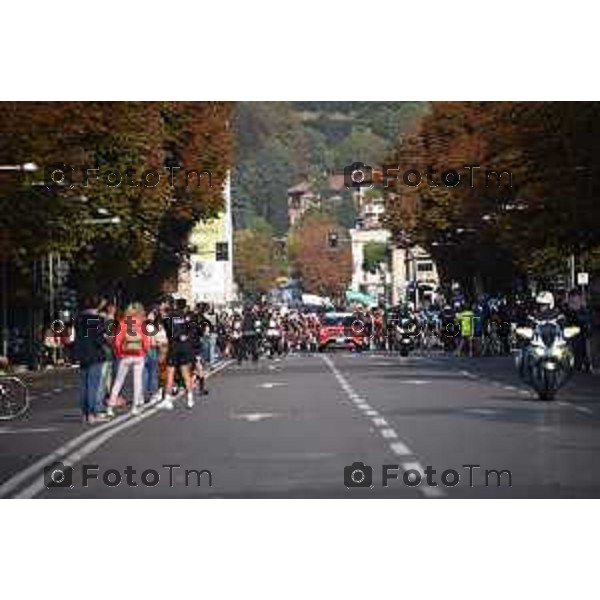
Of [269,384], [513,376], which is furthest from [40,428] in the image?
[513,376]

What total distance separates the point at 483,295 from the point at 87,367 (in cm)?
3256

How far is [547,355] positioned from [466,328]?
30.5 metres

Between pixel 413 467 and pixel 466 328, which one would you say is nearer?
pixel 413 467

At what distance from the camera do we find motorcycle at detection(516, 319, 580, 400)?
33.0m

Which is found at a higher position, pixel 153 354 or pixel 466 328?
pixel 466 328

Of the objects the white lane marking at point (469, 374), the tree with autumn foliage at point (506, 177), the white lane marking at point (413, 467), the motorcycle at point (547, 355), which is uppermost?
the tree with autumn foliage at point (506, 177)

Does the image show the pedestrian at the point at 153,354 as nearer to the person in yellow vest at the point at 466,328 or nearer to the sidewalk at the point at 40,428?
the sidewalk at the point at 40,428

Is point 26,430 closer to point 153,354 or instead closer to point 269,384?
point 153,354

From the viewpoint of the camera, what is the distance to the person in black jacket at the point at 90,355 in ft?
98.7

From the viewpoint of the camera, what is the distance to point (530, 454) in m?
21.3

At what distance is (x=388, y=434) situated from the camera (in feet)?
80.1

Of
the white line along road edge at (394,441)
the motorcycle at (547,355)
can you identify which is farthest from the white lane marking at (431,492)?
the motorcycle at (547,355)

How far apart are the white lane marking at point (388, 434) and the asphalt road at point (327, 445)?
0.13ft
